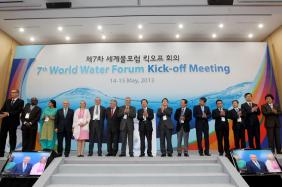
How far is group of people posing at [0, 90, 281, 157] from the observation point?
6004mm

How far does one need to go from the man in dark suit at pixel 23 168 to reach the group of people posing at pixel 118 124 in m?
1.33

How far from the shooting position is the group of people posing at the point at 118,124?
6004 millimetres

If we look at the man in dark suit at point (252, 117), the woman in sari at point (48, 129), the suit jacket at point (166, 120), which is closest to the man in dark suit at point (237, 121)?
the man in dark suit at point (252, 117)

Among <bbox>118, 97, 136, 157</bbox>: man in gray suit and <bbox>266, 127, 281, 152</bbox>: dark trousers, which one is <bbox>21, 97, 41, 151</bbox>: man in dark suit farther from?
<bbox>266, 127, 281, 152</bbox>: dark trousers

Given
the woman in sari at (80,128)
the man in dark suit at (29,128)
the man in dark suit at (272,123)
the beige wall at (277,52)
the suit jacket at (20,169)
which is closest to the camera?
the suit jacket at (20,169)

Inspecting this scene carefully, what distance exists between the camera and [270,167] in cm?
466

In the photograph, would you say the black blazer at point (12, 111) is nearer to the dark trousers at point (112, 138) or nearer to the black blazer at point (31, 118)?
the black blazer at point (31, 118)

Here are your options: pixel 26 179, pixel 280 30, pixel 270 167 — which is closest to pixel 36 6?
pixel 26 179

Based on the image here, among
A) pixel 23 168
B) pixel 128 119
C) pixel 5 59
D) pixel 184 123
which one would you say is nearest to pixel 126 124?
pixel 128 119

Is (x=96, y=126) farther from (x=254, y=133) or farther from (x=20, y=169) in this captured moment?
(x=254, y=133)

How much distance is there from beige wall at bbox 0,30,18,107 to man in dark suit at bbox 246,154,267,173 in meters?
7.08

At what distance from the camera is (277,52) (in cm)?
826

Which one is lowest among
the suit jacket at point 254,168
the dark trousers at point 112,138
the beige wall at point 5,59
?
the suit jacket at point 254,168

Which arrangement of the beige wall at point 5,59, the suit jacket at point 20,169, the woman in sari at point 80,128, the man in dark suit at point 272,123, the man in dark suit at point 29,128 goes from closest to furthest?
1. the suit jacket at point 20,169
2. the man in dark suit at point 29,128
3. the woman in sari at point 80,128
4. the man in dark suit at point 272,123
5. the beige wall at point 5,59
